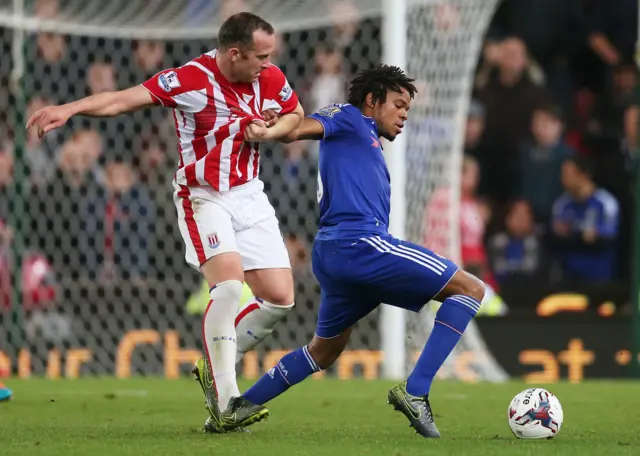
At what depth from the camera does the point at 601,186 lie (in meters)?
13.7

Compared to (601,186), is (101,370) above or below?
below

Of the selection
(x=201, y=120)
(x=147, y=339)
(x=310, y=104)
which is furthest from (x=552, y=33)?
(x=201, y=120)

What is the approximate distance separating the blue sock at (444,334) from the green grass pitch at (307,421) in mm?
280

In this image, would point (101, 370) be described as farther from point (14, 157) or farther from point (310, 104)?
point (310, 104)

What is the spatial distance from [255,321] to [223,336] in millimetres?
623

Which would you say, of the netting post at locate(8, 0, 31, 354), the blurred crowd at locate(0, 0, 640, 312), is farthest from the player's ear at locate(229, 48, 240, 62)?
the netting post at locate(8, 0, 31, 354)

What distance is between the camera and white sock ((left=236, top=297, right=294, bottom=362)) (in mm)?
6402

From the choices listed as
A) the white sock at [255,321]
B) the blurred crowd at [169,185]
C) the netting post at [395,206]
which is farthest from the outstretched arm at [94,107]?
the blurred crowd at [169,185]

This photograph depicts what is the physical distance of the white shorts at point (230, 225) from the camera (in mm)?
5988

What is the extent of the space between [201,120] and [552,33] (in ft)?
31.7

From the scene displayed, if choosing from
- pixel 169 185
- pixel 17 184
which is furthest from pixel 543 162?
pixel 17 184

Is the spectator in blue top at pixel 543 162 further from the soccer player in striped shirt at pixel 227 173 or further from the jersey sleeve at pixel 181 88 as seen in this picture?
the jersey sleeve at pixel 181 88

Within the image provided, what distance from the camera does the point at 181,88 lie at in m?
6.00

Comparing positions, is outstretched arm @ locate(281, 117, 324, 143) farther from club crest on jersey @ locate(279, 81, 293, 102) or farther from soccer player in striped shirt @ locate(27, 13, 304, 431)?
club crest on jersey @ locate(279, 81, 293, 102)
